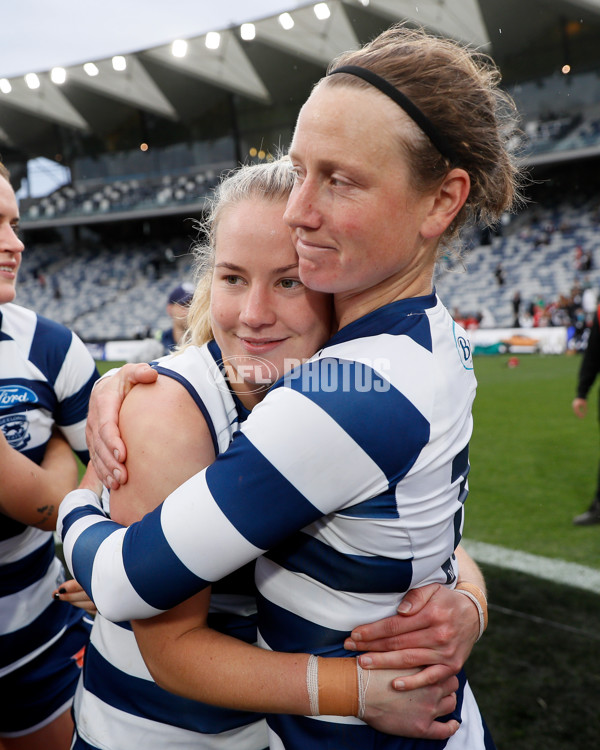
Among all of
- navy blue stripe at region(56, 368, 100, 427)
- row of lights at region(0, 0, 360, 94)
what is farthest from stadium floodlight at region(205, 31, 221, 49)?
navy blue stripe at region(56, 368, 100, 427)

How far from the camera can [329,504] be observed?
0.92 meters

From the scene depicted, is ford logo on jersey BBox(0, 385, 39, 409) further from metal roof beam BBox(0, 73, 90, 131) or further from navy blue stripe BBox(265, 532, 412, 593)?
metal roof beam BBox(0, 73, 90, 131)

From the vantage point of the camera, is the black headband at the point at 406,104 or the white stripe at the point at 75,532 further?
the white stripe at the point at 75,532

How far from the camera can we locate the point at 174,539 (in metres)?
0.90

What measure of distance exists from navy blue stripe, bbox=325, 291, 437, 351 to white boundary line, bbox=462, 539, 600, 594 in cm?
327

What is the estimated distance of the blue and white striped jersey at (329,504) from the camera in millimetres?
890

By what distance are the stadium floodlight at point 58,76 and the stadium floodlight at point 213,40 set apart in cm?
760

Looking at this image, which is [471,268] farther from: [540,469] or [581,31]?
[540,469]

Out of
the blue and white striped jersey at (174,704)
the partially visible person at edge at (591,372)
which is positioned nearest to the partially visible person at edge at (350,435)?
the blue and white striped jersey at (174,704)

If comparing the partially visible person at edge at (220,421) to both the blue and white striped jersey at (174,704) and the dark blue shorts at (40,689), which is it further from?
the dark blue shorts at (40,689)

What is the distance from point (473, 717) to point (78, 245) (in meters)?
34.3

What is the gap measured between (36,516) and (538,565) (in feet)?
11.0

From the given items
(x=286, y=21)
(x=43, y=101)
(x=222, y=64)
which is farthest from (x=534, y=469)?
(x=43, y=101)

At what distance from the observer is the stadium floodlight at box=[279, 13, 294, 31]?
16.4m
